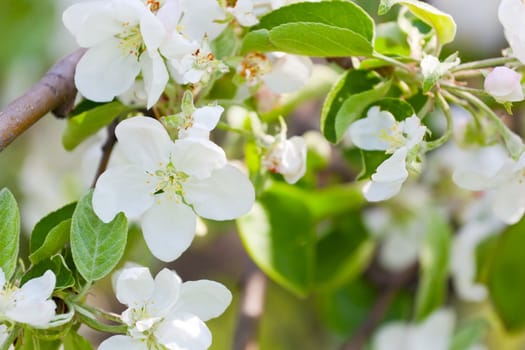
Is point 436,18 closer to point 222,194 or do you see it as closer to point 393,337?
point 222,194

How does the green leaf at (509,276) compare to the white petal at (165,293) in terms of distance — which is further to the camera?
the green leaf at (509,276)

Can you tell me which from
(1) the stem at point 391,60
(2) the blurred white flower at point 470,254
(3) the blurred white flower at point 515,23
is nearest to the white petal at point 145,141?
(1) the stem at point 391,60

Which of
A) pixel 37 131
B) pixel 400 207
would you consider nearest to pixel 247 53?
pixel 400 207

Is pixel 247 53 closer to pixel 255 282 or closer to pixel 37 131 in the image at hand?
pixel 255 282

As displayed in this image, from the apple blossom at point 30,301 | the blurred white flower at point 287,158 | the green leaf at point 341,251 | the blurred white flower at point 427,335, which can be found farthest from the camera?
the green leaf at point 341,251

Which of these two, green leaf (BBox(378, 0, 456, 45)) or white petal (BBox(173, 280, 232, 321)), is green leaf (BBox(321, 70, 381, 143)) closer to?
green leaf (BBox(378, 0, 456, 45))

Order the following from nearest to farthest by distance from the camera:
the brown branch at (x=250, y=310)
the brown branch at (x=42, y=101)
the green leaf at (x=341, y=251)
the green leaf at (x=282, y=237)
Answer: the brown branch at (x=42, y=101), the green leaf at (x=282, y=237), the brown branch at (x=250, y=310), the green leaf at (x=341, y=251)

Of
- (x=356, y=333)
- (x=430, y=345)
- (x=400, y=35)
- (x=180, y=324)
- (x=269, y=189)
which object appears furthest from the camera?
(x=356, y=333)

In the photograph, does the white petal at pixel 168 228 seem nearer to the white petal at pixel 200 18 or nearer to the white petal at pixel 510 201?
the white petal at pixel 200 18
